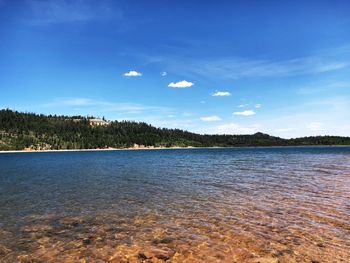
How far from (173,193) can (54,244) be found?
1701cm

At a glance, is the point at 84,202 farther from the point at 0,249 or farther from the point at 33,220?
the point at 0,249

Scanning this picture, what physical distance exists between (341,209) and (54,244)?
19.5 metres

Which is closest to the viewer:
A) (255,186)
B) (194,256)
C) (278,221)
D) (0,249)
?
(194,256)

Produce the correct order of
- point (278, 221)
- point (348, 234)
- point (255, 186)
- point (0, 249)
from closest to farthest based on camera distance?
point (0, 249)
point (348, 234)
point (278, 221)
point (255, 186)

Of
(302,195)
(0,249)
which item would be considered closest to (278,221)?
(302,195)

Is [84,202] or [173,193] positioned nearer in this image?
[84,202]

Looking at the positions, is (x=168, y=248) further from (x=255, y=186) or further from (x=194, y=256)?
(x=255, y=186)

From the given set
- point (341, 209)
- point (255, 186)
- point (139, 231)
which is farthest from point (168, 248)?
point (255, 186)

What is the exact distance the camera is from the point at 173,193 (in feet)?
104

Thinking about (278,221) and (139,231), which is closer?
(139,231)

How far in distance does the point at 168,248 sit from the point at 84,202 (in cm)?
1467

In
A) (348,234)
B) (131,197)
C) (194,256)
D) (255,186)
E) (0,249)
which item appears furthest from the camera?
(255,186)

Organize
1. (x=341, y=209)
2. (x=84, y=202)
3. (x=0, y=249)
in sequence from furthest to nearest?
(x=84, y=202), (x=341, y=209), (x=0, y=249)

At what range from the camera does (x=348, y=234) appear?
54.1 feet
